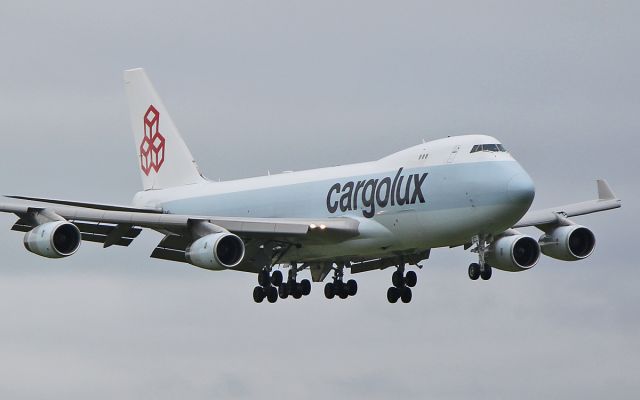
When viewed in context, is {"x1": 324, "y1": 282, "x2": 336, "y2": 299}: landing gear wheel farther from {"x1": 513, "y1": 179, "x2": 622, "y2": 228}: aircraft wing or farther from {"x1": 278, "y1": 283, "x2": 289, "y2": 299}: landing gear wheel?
{"x1": 513, "y1": 179, "x2": 622, "y2": 228}: aircraft wing

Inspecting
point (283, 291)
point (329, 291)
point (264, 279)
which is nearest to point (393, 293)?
point (329, 291)

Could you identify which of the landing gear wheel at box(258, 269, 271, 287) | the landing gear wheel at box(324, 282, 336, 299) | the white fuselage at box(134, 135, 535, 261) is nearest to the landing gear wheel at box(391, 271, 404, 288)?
the white fuselage at box(134, 135, 535, 261)

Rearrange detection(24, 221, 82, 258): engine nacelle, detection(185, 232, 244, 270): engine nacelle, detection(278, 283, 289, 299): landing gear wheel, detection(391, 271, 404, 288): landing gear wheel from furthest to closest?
detection(391, 271, 404, 288): landing gear wheel < detection(278, 283, 289, 299): landing gear wheel < detection(185, 232, 244, 270): engine nacelle < detection(24, 221, 82, 258): engine nacelle

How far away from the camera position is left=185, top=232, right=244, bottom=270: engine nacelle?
80.1 meters

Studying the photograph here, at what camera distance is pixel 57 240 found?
3100 inches

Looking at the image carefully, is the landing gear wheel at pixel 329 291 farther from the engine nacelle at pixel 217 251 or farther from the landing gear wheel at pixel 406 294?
the engine nacelle at pixel 217 251

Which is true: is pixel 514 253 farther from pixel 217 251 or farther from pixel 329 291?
pixel 217 251

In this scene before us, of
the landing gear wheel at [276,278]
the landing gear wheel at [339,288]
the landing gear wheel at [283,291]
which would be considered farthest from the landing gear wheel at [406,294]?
the landing gear wheel at [276,278]

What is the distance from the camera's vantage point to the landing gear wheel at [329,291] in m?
88.9

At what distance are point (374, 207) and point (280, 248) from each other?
237 inches

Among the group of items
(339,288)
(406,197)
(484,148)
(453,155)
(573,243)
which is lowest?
(339,288)

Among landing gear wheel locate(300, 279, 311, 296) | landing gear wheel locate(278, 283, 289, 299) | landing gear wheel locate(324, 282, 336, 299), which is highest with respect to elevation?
landing gear wheel locate(324, 282, 336, 299)

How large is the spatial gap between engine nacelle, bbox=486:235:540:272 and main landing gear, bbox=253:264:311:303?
8.83 metres

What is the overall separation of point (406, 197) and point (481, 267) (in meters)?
4.45
